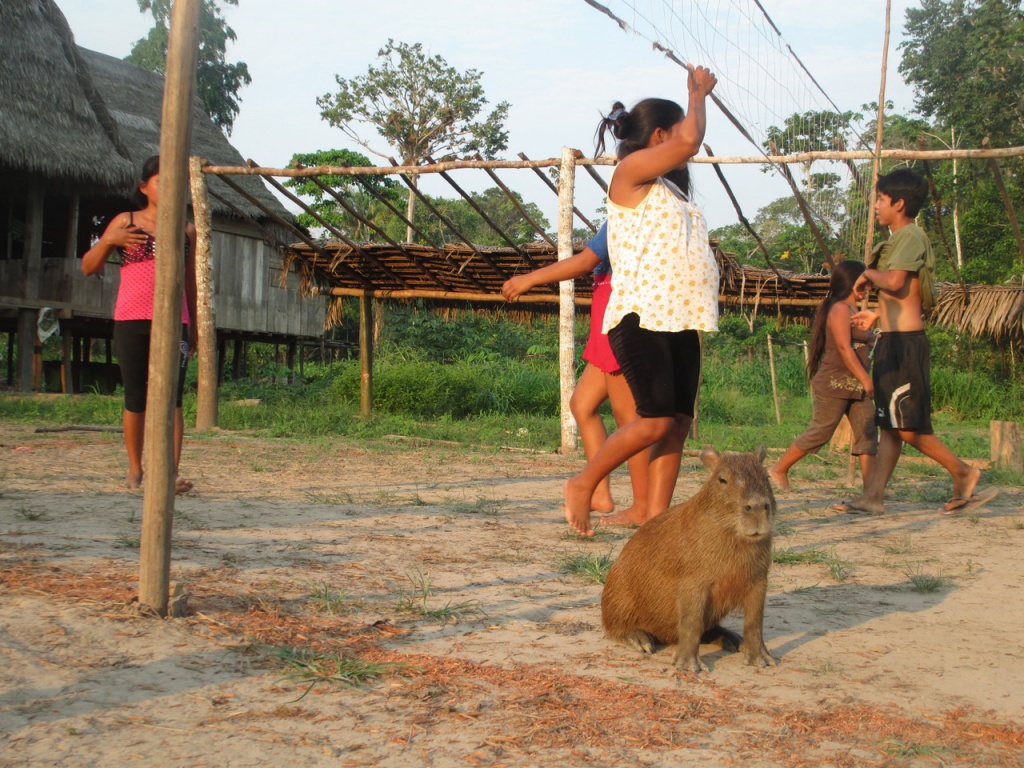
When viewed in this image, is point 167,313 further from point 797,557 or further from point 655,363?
Answer: point 797,557

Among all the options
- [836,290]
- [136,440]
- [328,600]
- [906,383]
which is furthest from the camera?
[836,290]

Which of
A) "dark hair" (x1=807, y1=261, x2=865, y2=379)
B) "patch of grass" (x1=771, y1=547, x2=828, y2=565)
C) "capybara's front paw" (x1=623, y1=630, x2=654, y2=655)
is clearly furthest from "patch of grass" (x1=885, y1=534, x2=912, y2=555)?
"capybara's front paw" (x1=623, y1=630, x2=654, y2=655)

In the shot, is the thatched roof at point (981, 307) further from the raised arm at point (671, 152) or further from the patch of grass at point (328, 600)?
the patch of grass at point (328, 600)

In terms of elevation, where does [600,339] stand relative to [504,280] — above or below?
below

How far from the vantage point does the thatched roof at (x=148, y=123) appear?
19172 mm

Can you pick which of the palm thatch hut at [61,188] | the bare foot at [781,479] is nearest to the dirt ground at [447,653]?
the bare foot at [781,479]

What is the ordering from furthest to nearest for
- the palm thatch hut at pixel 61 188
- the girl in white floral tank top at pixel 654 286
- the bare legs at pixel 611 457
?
the palm thatch hut at pixel 61 188 → the bare legs at pixel 611 457 → the girl in white floral tank top at pixel 654 286

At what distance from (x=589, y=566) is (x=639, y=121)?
183 centimetres

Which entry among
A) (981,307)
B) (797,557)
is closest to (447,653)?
(797,557)

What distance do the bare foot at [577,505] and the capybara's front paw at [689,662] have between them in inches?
55.5

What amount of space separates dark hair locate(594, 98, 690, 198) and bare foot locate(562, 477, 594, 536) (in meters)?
1.36

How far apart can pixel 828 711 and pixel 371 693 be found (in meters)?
1.12

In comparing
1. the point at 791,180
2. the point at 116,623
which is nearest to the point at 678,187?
the point at 116,623

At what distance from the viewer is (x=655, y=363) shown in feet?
12.1
